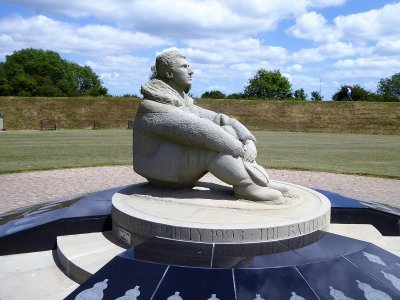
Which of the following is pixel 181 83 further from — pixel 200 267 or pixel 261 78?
pixel 261 78

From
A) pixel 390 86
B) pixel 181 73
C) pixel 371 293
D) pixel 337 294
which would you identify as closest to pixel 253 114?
pixel 181 73

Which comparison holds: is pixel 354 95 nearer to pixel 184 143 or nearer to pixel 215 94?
pixel 215 94

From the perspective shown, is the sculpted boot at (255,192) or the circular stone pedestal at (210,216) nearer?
the circular stone pedestal at (210,216)

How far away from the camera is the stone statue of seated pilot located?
5.46 metres

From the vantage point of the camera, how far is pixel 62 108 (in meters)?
44.2

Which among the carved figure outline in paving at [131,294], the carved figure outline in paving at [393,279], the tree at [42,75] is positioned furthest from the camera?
the tree at [42,75]

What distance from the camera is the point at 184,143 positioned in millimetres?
5605

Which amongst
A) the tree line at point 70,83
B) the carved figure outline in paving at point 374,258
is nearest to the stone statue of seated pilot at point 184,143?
the carved figure outline in paving at point 374,258

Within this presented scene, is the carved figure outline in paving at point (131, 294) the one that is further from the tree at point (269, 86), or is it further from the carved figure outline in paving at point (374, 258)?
the tree at point (269, 86)

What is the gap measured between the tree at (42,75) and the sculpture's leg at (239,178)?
55603 mm

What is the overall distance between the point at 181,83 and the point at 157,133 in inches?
35.7

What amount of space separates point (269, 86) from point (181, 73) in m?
72.3

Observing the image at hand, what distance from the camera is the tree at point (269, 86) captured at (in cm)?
7631

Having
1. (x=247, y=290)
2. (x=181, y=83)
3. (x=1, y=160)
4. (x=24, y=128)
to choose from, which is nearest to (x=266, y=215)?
(x=247, y=290)
